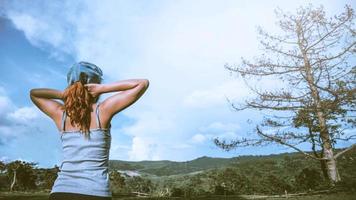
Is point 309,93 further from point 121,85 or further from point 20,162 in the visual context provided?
point 20,162

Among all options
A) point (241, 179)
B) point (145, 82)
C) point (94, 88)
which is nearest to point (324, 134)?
point (145, 82)

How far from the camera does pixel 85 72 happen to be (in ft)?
6.72

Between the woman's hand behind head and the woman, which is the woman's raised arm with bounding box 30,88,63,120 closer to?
the woman

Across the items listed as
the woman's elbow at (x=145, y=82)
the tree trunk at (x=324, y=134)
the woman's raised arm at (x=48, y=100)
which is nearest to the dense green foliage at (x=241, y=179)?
the tree trunk at (x=324, y=134)

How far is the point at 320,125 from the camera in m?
14.5

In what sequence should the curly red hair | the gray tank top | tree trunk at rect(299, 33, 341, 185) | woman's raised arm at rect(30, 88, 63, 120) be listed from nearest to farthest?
the gray tank top
the curly red hair
woman's raised arm at rect(30, 88, 63, 120)
tree trunk at rect(299, 33, 341, 185)

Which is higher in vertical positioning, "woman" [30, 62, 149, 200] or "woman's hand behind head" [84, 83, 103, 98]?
"woman's hand behind head" [84, 83, 103, 98]

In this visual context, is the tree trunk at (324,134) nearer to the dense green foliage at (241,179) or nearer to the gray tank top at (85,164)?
the dense green foliage at (241,179)

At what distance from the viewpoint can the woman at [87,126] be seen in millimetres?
1917

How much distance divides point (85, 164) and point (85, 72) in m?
0.55

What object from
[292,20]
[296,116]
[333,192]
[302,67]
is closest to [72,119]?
[333,192]

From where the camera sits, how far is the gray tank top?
1892mm

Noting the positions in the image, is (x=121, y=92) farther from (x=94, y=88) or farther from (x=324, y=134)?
(x=324, y=134)

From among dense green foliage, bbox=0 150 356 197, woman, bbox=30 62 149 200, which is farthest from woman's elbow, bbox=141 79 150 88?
dense green foliage, bbox=0 150 356 197
